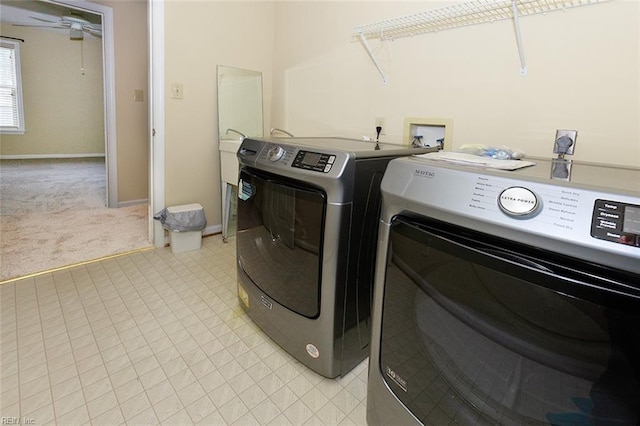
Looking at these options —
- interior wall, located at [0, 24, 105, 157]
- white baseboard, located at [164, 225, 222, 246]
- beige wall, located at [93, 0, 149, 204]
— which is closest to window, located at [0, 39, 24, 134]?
interior wall, located at [0, 24, 105, 157]

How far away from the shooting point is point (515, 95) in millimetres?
1548

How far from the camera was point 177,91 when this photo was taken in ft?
8.30

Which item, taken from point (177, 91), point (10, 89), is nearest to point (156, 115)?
point (177, 91)

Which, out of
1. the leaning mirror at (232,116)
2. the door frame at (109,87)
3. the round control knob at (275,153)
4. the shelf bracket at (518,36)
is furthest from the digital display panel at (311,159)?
the door frame at (109,87)

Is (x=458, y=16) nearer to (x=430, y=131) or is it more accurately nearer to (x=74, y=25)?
(x=430, y=131)

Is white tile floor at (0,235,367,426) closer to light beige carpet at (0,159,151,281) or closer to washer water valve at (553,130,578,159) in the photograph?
light beige carpet at (0,159,151,281)

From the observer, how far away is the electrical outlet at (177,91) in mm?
2504

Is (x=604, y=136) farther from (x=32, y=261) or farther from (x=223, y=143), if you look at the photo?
(x=32, y=261)

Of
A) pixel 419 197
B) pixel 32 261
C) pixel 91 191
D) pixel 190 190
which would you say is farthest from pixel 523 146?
pixel 91 191

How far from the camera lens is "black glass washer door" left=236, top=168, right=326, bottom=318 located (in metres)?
1.30

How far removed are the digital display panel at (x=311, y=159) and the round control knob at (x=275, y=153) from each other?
0.13 metres

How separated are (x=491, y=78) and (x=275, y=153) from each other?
1087 mm

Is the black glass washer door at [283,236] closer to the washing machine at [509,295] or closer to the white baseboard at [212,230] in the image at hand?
the washing machine at [509,295]
